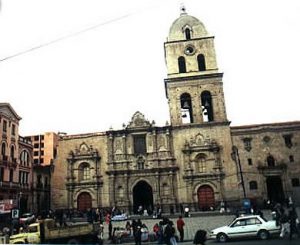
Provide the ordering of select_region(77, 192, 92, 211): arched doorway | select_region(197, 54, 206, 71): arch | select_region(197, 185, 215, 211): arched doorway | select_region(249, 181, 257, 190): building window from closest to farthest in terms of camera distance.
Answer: select_region(249, 181, 257, 190): building window
select_region(197, 185, 215, 211): arched doorway
select_region(77, 192, 92, 211): arched doorway
select_region(197, 54, 206, 71): arch

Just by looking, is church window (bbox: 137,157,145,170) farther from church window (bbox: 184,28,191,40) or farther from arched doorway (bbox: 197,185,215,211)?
church window (bbox: 184,28,191,40)

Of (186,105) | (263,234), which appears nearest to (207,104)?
(186,105)

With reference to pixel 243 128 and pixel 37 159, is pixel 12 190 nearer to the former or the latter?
pixel 243 128

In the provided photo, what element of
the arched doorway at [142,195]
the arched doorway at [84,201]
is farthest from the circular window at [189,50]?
the arched doorway at [84,201]

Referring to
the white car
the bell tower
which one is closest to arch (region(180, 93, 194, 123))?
the bell tower

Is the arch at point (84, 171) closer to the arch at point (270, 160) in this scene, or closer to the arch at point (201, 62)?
the arch at point (201, 62)

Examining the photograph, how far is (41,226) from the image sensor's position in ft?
57.1

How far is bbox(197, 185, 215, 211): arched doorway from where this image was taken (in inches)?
1404

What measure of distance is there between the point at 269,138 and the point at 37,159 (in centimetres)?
5540

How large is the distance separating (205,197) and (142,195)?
7.19 meters

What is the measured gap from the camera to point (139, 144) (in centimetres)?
3919

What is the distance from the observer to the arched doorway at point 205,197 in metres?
35.7

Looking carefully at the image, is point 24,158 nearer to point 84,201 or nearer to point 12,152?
point 12,152

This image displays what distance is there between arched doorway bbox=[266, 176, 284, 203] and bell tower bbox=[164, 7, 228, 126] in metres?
7.85
